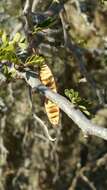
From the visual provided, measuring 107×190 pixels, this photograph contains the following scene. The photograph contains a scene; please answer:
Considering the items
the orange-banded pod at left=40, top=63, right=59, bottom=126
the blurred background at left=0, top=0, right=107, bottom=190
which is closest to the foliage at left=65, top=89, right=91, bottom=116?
the orange-banded pod at left=40, top=63, right=59, bottom=126

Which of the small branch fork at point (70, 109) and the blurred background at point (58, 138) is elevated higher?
the small branch fork at point (70, 109)

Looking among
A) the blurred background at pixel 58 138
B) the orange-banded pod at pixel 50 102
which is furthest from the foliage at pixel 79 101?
the blurred background at pixel 58 138

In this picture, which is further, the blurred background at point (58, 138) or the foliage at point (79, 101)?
the blurred background at point (58, 138)

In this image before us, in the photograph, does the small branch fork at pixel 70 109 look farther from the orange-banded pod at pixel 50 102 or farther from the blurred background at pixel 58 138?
the blurred background at pixel 58 138

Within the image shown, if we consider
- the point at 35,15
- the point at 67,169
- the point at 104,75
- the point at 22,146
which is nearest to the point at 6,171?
the point at 22,146

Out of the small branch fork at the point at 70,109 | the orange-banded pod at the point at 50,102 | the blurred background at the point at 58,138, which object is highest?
the small branch fork at the point at 70,109

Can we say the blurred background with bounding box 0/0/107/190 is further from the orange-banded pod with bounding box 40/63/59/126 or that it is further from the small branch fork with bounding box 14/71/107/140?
the small branch fork with bounding box 14/71/107/140
